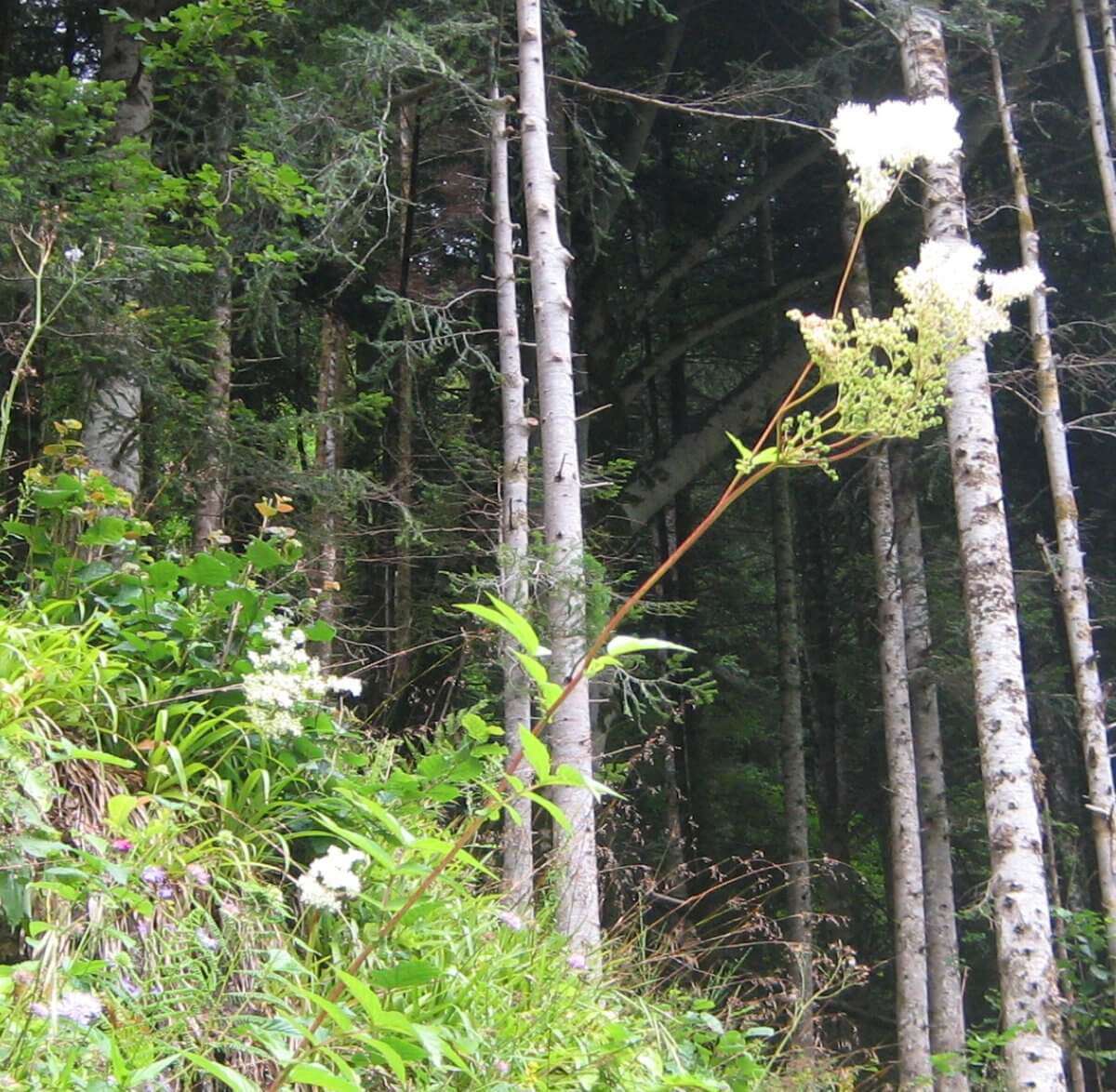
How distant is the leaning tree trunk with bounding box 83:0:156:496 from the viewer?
17.5ft

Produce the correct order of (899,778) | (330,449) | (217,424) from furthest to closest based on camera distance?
1. (899,778)
2. (330,449)
3. (217,424)

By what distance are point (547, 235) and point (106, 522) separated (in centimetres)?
287

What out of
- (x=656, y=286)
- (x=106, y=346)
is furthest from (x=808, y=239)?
(x=106, y=346)

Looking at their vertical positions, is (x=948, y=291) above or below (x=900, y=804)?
above

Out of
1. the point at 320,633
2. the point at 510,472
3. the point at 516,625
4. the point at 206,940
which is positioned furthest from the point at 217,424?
the point at 516,625

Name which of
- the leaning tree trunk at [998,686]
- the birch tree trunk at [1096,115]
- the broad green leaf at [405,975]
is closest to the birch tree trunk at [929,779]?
the birch tree trunk at [1096,115]

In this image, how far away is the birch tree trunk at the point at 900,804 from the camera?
9445 mm

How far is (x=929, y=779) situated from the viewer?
36.2 feet

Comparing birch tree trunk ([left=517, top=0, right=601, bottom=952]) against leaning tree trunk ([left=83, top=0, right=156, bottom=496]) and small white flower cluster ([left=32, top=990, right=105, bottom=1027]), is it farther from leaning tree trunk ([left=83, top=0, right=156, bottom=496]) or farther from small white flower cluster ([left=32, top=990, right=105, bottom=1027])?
small white flower cluster ([left=32, top=990, right=105, bottom=1027])

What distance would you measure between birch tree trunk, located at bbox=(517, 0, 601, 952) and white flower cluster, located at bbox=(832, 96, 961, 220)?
3.32 m

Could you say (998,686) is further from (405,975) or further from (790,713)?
(790,713)

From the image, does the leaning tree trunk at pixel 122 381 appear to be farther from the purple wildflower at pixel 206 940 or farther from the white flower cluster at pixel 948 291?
the white flower cluster at pixel 948 291

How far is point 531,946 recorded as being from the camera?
119 inches

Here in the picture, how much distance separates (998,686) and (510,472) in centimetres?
307
